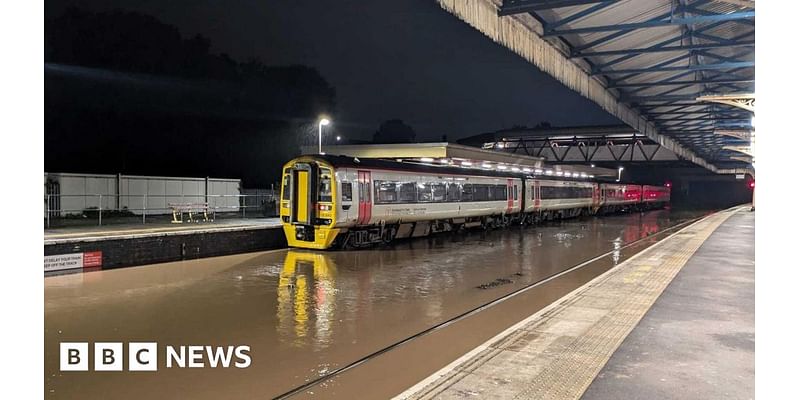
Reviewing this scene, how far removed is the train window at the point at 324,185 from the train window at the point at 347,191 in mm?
394

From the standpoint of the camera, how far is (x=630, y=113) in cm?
1991

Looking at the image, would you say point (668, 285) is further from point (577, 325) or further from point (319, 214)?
point (319, 214)

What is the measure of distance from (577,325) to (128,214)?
723 inches

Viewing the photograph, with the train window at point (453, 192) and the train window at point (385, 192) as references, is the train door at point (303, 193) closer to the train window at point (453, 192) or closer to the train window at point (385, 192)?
the train window at point (385, 192)

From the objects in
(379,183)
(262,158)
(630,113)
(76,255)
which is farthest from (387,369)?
(262,158)

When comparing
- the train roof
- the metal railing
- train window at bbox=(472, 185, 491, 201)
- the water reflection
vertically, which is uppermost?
the train roof

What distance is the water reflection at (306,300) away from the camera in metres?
7.58

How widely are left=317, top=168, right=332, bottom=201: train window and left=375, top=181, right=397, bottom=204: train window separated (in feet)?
5.79

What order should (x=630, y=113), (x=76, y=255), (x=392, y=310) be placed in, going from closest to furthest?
1. (x=392, y=310)
2. (x=76, y=255)
3. (x=630, y=113)

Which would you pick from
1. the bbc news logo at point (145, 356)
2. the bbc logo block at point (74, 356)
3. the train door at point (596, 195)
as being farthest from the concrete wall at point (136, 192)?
the train door at point (596, 195)

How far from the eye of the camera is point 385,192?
1786 cm

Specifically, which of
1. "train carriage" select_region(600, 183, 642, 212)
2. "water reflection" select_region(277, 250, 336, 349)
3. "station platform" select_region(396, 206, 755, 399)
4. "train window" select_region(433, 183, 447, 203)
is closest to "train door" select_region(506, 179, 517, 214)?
"train window" select_region(433, 183, 447, 203)

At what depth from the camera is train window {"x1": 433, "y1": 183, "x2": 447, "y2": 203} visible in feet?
67.1

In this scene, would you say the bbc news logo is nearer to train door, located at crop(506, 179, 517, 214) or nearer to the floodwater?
the floodwater
